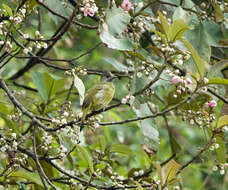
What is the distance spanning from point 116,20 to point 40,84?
3.26 ft

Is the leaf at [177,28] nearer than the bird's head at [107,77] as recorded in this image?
Yes

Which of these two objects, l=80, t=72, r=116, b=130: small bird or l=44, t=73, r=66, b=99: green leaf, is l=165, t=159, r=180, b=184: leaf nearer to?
l=80, t=72, r=116, b=130: small bird

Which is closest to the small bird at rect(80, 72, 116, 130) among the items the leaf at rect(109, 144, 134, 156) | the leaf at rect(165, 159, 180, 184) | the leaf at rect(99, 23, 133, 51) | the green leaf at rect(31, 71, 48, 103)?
the leaf at rect(99, 23, 133, 51)

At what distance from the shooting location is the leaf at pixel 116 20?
1532 mm

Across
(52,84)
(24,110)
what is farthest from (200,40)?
(52,84)

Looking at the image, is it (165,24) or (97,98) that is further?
(97,98)

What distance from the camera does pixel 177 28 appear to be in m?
1.40

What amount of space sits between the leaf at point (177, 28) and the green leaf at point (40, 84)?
1.11 metres

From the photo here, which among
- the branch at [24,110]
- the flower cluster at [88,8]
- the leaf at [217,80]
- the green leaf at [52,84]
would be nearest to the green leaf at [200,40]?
the leaf at [217,80]

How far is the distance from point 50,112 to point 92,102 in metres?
0.68

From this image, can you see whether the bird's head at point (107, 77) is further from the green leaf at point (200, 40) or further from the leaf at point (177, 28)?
the leaf at point (177, 28)

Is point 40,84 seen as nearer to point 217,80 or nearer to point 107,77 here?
point 107,77

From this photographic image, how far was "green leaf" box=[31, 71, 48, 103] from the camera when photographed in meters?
2.40

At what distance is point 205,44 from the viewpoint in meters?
1.78
